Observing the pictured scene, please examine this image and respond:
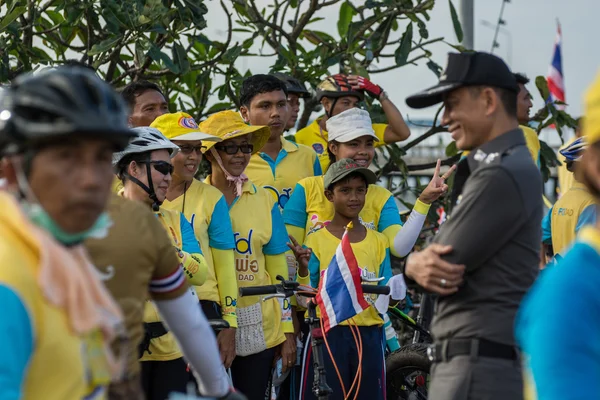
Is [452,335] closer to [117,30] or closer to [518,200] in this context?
[518,200]

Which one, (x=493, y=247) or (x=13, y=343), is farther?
(x=493, y=247)

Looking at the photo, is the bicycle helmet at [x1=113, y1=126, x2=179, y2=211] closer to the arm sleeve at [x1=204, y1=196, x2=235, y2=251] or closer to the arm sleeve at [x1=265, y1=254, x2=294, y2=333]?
the arm sleeve at [x1=204, y1=196, x2=235, y2=251]

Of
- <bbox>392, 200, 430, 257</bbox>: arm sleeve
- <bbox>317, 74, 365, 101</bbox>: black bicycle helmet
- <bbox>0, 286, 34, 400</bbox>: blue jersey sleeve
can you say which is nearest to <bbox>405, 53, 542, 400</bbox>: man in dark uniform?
<bbox>0, 286, 34, 400</bbox>: blue jersey sleeve

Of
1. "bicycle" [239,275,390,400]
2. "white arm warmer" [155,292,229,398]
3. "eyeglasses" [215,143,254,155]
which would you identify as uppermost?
"eyeglasses" [215,143,254,155]

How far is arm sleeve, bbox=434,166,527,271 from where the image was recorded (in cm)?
434

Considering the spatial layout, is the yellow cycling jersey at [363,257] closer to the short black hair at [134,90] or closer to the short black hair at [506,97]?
the short black hair at [134,90]

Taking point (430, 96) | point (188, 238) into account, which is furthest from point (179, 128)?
point (430, 96)

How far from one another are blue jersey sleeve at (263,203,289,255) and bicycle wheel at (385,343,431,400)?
4.88 feet

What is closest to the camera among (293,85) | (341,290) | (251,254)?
(341,290)

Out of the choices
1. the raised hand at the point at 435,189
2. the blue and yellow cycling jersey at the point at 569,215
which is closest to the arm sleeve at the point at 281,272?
the raised hand at the point at 435,189

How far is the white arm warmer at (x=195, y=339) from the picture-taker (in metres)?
3.71

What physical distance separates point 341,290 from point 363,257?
2.68 feet

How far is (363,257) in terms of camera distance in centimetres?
730

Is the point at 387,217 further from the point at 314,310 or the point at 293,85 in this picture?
the point at 293,85
